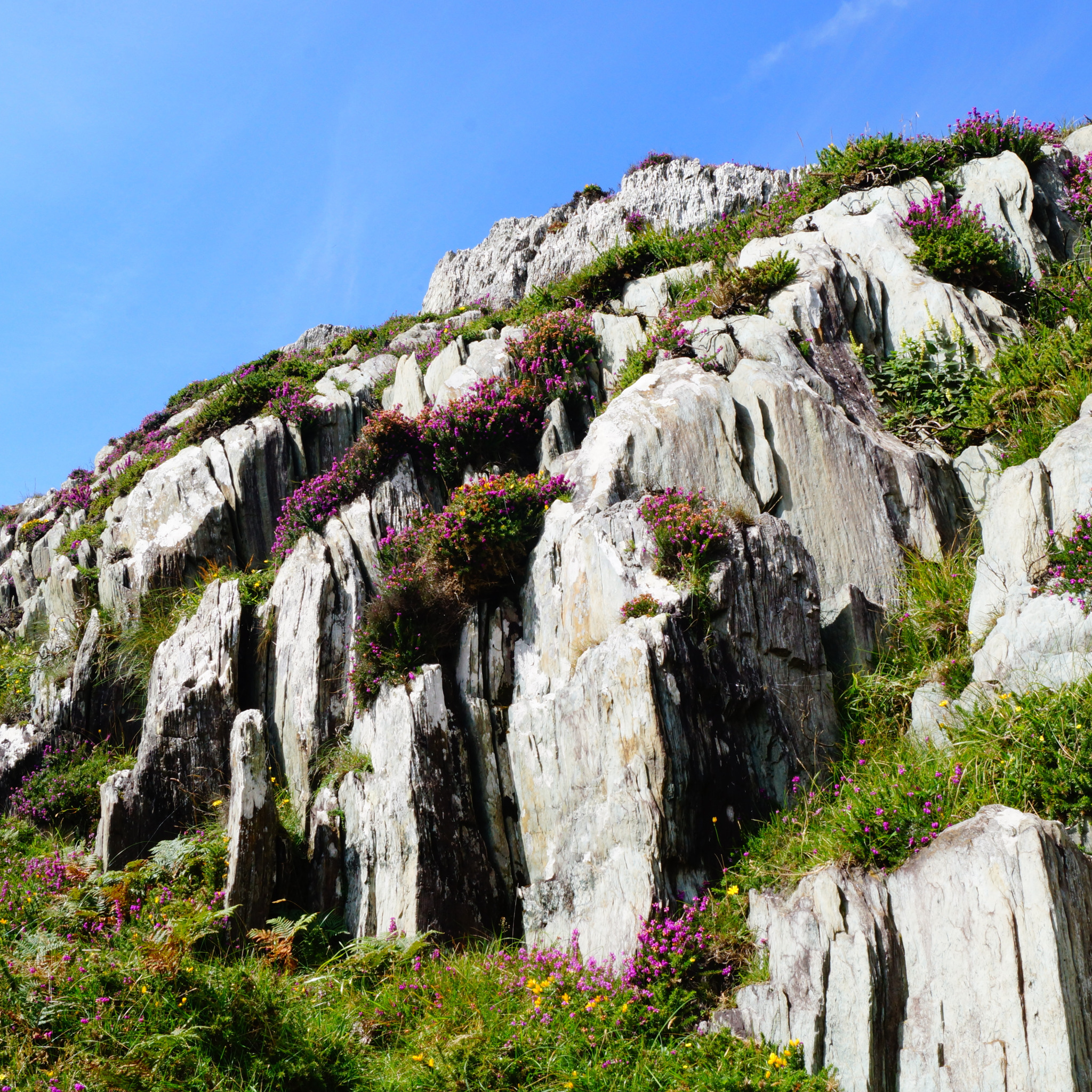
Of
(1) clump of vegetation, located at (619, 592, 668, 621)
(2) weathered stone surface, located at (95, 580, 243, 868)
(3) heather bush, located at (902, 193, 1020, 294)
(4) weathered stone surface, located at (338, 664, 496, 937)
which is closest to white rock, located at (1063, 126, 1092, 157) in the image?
(3) heather bush, located at (902, 193, 1020, 294)

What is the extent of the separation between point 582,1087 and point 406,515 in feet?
30.8

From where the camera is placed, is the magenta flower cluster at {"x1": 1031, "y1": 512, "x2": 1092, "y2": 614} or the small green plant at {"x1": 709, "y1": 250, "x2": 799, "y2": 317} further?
the small green plant at {"x1": 709, "y1": 250, "x2": 799, "y2": 317}

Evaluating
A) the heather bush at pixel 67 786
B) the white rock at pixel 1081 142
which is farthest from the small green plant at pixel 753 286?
the heather bush at pixel 67 786

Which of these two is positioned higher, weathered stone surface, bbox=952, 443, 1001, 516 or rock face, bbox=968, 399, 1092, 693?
weathered stone surface, bbox=952, 443, 1001, 516

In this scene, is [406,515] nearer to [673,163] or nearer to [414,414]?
[414,414]

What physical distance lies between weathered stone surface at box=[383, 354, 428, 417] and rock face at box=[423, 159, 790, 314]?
38.9ft

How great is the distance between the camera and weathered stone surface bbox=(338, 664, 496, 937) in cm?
902

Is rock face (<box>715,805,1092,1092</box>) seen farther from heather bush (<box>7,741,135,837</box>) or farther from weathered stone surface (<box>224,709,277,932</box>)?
heather bush (<box>7,741,135,837</box>)

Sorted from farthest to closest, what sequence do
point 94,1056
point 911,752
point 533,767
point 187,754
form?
1. point 187,754
2. point 533,767
3. point 911,752
4. point 94,1056

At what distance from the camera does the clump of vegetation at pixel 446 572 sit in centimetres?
1071

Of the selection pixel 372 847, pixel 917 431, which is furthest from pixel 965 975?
pixel 917 431

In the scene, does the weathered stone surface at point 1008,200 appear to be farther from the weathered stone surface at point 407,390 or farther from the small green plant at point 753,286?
the weathered stone surface at point 407,390

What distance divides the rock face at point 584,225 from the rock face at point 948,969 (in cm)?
2614

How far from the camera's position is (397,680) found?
10.4 m
